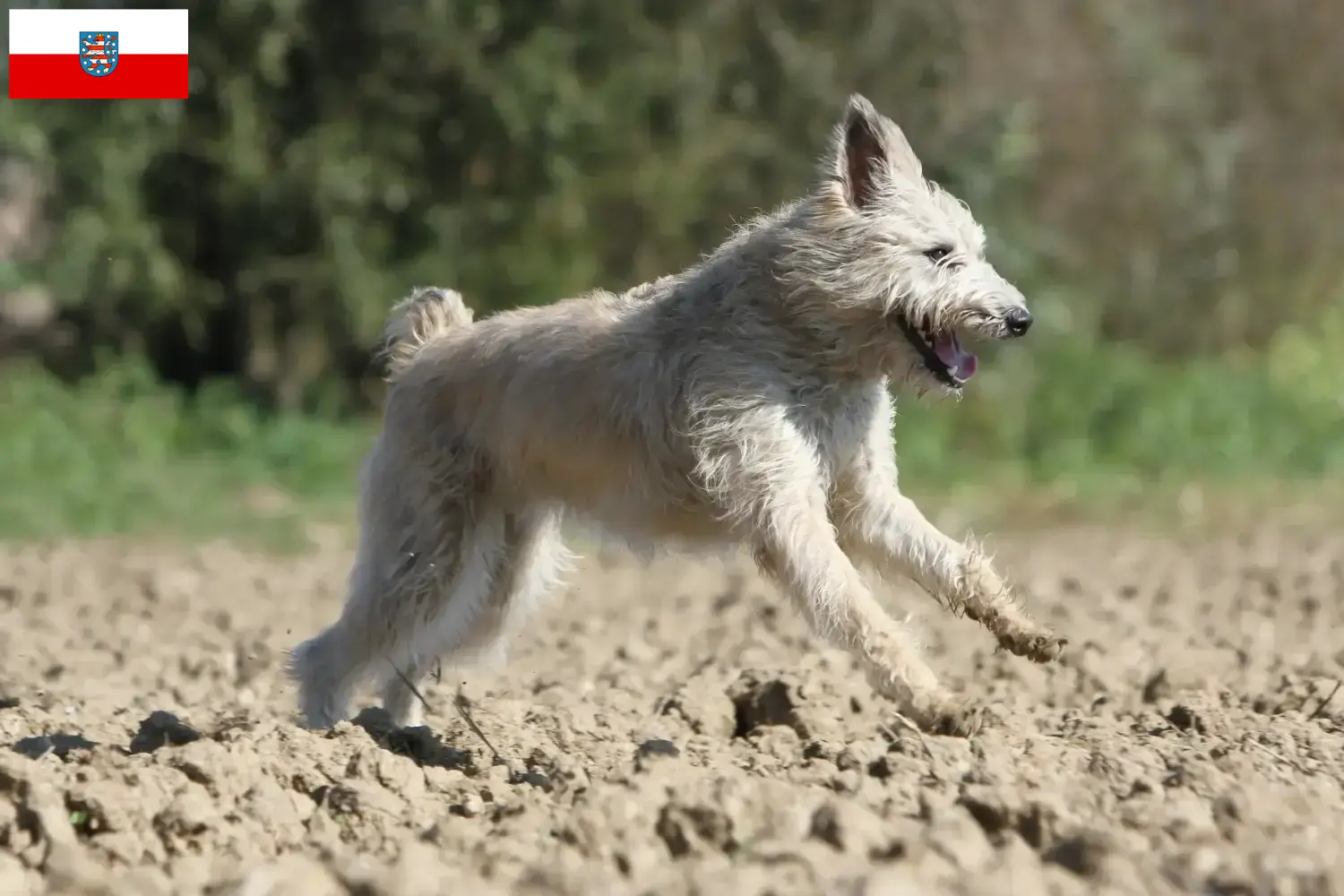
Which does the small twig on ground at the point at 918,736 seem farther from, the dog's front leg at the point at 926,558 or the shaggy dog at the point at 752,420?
the dog's front leg at the point at 926,558

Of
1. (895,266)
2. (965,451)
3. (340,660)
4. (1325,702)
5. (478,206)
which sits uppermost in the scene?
(478,206)

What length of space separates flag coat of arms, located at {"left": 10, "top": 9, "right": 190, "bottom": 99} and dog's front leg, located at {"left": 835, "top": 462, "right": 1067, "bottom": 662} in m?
10.3

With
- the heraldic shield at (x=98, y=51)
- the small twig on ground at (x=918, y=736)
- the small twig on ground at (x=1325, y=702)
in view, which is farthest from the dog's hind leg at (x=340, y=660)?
the heraldic shield at (x=98, y=51)

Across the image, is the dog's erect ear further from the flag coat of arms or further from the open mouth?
the flag coat of arms

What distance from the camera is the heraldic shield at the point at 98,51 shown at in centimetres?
1402

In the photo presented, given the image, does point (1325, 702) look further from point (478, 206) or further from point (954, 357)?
point (478, 206)

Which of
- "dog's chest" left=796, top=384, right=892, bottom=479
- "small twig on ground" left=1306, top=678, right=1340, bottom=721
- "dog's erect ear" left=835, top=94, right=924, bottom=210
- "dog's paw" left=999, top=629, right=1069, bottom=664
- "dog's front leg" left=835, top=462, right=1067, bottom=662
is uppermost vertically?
"dog's erect ear" left=835, top=94, right=924, bottom=210

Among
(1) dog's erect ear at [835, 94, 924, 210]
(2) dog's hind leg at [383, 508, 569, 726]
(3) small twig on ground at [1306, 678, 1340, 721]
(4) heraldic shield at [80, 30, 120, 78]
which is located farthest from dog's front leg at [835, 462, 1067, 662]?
(4) heraldic shield at [80, 30, 120, 78]

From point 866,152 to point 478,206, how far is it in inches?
395

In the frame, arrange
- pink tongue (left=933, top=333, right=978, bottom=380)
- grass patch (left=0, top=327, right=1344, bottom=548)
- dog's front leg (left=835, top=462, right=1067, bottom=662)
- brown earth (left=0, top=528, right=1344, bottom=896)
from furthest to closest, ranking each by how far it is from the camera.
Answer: grass patch (left=0, top=327, right=1344, bottom=548), pink tongue (left=933, top=333, right=978, bottom=380), dog's front leg (left=835, top=462, right=1067, bottom=662), brown earth (left=0, top=528, right=1344, bottom=896)

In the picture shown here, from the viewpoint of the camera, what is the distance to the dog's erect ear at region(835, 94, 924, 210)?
577 centimetres

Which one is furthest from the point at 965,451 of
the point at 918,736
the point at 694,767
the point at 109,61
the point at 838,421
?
the point at 694,767

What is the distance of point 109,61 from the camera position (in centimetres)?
1427

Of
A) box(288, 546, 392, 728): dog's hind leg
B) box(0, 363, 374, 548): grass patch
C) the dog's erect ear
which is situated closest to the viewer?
the dog's erect ear
